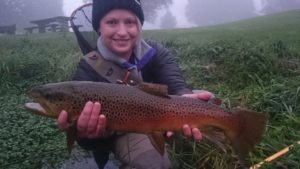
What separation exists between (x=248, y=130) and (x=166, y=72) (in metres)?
1.27

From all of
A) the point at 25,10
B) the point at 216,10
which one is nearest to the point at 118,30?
the point at 25,10

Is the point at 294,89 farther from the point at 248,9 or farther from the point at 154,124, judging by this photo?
the point at 248,9

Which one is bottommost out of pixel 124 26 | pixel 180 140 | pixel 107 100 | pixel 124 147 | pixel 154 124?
pixel 180 140

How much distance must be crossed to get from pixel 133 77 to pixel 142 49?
0.39m

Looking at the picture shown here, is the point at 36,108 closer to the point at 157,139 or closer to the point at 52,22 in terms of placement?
the point at 157,139

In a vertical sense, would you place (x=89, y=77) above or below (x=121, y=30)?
below

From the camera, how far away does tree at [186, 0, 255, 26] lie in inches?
4890

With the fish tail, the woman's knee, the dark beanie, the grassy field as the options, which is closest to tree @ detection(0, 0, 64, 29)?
the grassy field

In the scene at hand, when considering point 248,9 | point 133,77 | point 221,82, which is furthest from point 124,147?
point 248,9

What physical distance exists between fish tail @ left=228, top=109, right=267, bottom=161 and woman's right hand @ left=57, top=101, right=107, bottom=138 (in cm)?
107

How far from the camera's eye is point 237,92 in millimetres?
6578

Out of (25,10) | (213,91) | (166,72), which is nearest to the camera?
(166,72)

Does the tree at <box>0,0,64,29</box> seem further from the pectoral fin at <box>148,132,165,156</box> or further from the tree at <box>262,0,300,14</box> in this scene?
the pectoral fin at <box>148,132,165,156</box>

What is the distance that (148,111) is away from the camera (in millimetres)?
2967
